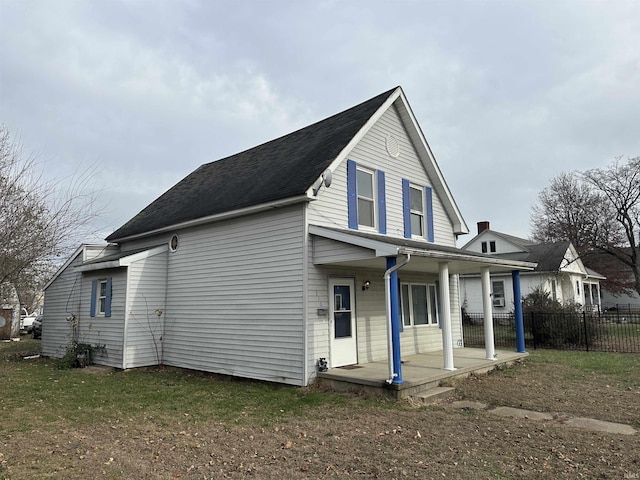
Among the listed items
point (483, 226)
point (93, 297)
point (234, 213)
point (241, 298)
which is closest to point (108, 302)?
point (93, 297)

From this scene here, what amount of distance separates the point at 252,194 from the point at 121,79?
534 cm

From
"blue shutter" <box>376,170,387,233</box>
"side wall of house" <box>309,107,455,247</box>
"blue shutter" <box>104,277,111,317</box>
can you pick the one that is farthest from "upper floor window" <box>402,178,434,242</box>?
"blue shutter" <box>104,277,111,317</box>

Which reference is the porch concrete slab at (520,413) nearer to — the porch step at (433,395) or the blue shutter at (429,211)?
the porch step at (433,395)

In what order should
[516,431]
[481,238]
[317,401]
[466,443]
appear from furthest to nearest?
[481,238], [317,401], [516,431], [466,443]

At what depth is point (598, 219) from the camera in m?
40.1

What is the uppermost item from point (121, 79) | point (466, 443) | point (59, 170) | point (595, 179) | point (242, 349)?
point (595, 179)

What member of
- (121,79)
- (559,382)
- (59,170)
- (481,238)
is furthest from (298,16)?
(481,238)

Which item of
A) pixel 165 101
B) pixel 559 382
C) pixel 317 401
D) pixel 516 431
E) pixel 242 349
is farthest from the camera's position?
pixel 165 101

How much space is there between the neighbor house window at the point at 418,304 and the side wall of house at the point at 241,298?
416 centimetres

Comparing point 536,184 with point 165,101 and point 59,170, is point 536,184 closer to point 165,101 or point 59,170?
point 165,101

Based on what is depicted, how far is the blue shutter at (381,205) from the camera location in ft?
38.1

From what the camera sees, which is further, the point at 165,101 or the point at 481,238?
the point at 481,238

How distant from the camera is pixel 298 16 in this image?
1054 centimetres

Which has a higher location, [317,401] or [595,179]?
[595,179]
